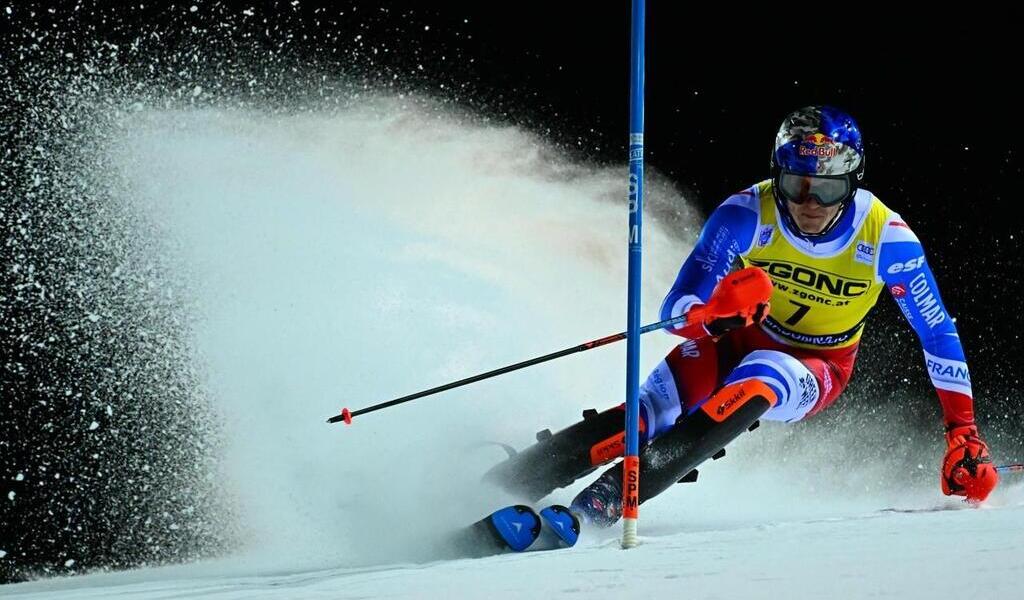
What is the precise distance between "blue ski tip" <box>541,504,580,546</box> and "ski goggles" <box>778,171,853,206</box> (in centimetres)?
140

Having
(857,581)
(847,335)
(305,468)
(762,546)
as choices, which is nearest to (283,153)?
(305,468)

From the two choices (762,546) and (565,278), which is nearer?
(762,546)

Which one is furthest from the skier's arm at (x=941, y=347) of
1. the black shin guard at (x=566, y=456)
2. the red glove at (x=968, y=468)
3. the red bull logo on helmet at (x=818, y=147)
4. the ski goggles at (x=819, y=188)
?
the black shin guard at (x=566, y=456)

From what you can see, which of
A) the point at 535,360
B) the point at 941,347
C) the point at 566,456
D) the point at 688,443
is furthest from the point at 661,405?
the point at 941,347

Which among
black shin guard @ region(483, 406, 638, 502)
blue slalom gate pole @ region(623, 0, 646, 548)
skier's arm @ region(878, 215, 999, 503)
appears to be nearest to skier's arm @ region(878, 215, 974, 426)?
skier's arm @ region(878, 215, 999, 503)

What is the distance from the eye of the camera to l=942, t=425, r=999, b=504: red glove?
350 cm

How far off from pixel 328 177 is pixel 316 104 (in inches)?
15.9

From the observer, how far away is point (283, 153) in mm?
5332

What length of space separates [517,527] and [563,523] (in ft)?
0.48

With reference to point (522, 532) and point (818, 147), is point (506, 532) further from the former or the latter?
point (818, 147)

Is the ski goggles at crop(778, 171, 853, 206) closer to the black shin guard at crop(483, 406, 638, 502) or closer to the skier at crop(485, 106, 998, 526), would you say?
the skier at crop(485, 106, 998, 526)

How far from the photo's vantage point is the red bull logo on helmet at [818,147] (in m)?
3.45

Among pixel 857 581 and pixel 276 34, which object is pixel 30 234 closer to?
pixel 276 34

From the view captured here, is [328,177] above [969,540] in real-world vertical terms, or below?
above
